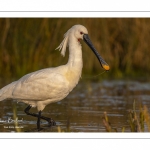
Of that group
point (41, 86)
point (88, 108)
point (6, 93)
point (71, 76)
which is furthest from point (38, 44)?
point (71, 76)

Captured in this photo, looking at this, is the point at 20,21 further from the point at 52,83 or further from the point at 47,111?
the point at 52,83

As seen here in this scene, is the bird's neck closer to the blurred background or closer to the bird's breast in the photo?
the bird's breast

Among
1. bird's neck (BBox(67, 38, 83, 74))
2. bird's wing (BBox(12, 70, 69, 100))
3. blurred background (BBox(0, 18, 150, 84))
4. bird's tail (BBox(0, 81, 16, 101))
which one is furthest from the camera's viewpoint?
blurred background (BBox(0, 18, 150, 84))

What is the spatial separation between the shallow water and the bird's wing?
1.56ft

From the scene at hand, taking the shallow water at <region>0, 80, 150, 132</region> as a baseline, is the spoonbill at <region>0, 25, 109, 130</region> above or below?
above

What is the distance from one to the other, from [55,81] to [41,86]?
353 millimetres

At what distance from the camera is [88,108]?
12.4 meters

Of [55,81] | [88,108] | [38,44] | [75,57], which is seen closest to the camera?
[55,81]

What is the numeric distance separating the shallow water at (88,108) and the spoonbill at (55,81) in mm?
465

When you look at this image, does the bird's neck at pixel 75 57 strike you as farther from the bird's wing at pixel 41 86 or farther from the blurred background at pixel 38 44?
the blurred background at pixel 38 44

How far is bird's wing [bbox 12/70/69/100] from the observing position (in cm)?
994

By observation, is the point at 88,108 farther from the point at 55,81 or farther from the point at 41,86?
the point at 55,81

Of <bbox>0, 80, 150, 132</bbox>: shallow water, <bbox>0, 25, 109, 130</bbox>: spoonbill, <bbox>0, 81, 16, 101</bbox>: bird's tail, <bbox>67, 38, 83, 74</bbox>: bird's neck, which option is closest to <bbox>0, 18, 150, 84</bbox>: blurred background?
<bbox>0, 80, 150, 132</bbox>: shallow water

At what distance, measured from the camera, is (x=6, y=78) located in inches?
674
